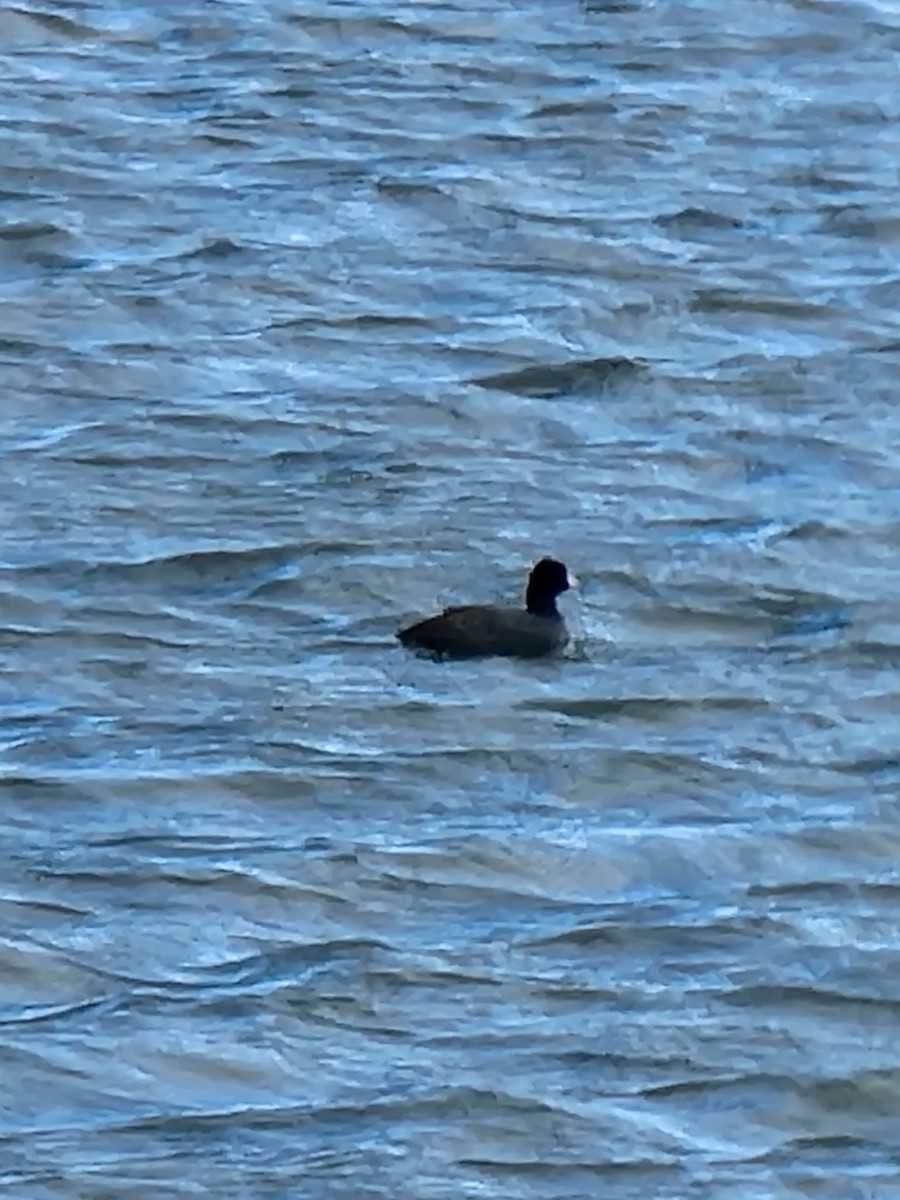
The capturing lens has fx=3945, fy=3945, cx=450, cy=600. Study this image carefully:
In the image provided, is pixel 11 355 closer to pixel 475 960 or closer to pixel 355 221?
pixel 355 221

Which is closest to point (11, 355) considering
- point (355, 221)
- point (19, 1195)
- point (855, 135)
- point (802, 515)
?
point (355, 221)

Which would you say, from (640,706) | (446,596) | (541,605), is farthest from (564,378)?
(640,706)

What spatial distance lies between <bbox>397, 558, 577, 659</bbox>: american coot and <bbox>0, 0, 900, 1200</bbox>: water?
53 mm

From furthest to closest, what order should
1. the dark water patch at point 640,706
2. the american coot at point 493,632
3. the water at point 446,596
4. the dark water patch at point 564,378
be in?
the dark water patch at point 564,378 → the american coot at point 493,632 → the dark water patch at point 640,706 → the water at point 446,596

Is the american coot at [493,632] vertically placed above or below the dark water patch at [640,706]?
above

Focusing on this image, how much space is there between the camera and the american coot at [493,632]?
410 inches

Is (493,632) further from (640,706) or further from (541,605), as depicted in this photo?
(640,706)

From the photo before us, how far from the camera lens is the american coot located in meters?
10.4

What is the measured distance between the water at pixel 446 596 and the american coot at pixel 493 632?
0.17ft

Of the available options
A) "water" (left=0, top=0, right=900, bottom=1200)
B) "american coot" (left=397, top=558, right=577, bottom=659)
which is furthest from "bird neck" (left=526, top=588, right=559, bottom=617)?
"water" (left=0, top=0, right=900, bottom=1200)

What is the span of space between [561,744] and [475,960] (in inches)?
52.3

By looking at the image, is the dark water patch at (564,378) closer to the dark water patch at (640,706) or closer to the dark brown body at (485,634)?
the dark brown body at (485,634)

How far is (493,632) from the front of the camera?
1045 centimetres

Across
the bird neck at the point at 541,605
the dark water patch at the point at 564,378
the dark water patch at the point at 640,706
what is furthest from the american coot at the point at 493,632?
the dark water patch at the point at 564,378
